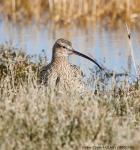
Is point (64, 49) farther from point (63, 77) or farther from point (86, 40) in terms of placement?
point (86, 40)

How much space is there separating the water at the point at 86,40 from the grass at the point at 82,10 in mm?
662

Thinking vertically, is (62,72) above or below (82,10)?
below

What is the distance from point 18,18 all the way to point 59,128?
48.3 feet

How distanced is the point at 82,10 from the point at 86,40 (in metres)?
4.01

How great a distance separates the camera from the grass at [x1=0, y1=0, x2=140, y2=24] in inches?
606

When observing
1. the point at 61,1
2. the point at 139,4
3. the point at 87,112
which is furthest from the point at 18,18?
the point at 87,112

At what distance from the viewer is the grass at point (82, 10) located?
50.5 feet

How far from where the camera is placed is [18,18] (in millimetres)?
17906

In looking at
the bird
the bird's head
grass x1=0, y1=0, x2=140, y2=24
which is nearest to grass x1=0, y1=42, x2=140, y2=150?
the bird

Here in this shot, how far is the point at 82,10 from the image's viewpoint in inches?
624

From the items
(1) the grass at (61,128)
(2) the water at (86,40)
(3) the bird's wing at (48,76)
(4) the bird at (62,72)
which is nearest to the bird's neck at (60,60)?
(4) the bird at (62,72)

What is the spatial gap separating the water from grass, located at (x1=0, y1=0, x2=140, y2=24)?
66 cm

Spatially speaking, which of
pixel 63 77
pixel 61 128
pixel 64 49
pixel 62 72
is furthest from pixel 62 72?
pixel 61 128

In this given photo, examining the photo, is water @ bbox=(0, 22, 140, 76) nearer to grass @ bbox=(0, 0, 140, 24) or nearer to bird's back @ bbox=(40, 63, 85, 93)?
grass @ bbox=(0, 0, 140, 24)
